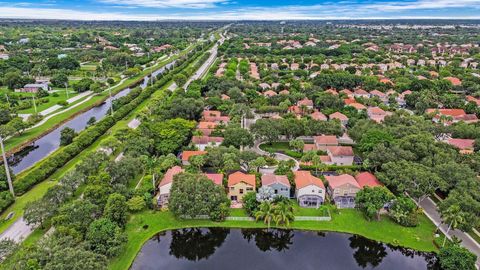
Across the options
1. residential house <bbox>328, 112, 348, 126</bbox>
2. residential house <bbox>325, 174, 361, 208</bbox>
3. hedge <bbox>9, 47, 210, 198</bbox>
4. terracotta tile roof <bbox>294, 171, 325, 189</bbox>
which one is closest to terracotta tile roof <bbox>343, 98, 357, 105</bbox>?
residential house <bbox>328, 112, 348, 126</bbox>

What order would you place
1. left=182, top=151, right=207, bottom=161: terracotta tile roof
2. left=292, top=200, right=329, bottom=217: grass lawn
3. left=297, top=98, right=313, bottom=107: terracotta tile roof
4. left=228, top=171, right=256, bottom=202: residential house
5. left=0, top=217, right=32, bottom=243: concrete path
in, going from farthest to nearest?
left=297, top=98, right=313, bottom=107: terracotta tile roof, left=182, top=151, right=207, bottom=161: terracotta tile roof, left=228, top=171, right=256, bottom=202: residential house, left=292, top=200, right=329, bottom=217: grass lawn, left=0, top=217, right=32, bottom=243: concrete path

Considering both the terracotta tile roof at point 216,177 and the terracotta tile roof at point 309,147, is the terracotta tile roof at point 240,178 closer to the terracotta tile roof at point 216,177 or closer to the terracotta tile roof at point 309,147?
the terracotta tile roof at point 216,177

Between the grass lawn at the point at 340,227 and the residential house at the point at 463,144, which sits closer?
the grass lawn at the point at 340,227

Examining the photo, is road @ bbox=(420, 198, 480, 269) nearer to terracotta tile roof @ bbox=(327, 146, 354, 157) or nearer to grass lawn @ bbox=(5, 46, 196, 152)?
terracotta tile roof @ bbox=(327, 146, 354, 157)

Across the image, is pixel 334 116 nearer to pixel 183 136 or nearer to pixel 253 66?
pixel 183 136

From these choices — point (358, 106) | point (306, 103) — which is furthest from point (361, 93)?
point (306, 103)

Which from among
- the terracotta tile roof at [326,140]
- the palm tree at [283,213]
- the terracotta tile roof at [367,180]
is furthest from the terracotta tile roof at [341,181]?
the terracotta tile roof at [326,140]

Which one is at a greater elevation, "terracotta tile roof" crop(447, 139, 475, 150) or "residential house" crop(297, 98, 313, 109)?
"terracotta tile roof" crop(447, 139, 475, 150)
